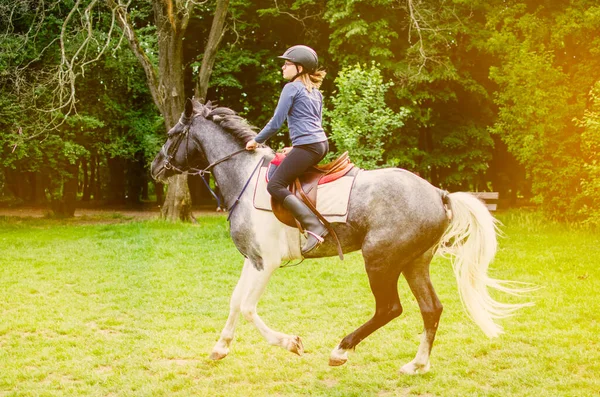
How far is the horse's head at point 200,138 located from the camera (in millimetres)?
6883

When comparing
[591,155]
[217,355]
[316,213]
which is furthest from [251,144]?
[591,155]

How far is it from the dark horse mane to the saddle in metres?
0.60

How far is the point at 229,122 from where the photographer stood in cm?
688

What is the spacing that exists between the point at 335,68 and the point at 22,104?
13.2 m

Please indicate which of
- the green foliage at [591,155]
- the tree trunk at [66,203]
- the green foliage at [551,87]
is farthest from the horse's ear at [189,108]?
the tree trunk at [66,203]

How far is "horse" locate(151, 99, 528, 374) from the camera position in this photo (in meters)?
6.09

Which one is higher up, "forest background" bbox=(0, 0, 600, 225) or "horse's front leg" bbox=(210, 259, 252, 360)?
"forest background" bbox=(0, 0, 600, 225)

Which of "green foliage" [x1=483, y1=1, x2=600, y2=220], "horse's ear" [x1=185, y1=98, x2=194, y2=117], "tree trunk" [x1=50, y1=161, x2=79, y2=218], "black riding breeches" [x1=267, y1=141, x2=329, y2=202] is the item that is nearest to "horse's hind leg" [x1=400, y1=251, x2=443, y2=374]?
"black riding breeches" [x1=267, y1=141, x2=329, y2=202]

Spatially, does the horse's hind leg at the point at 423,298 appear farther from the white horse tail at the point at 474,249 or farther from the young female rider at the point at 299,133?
the young female rider at the point at 299,133

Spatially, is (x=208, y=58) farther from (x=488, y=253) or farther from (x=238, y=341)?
(x=488, y=253)

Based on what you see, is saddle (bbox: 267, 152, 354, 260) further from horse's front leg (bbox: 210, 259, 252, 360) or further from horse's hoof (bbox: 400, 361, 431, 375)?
horse's hoof (bbox: 400, 361, 431, 375)

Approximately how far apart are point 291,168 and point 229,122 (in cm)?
114

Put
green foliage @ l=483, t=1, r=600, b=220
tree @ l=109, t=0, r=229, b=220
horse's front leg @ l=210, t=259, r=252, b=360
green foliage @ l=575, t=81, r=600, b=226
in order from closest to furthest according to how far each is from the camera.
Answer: horse's front leg @ l=210, t=259, r=252, b=360
green foliage @ l=575, t=81, r=600, b=226
green foliage @ l=483, t=1, r=600, b=220
tree @ l=109, t=0, r=229, b=220

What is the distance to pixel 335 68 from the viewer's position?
27.6m
